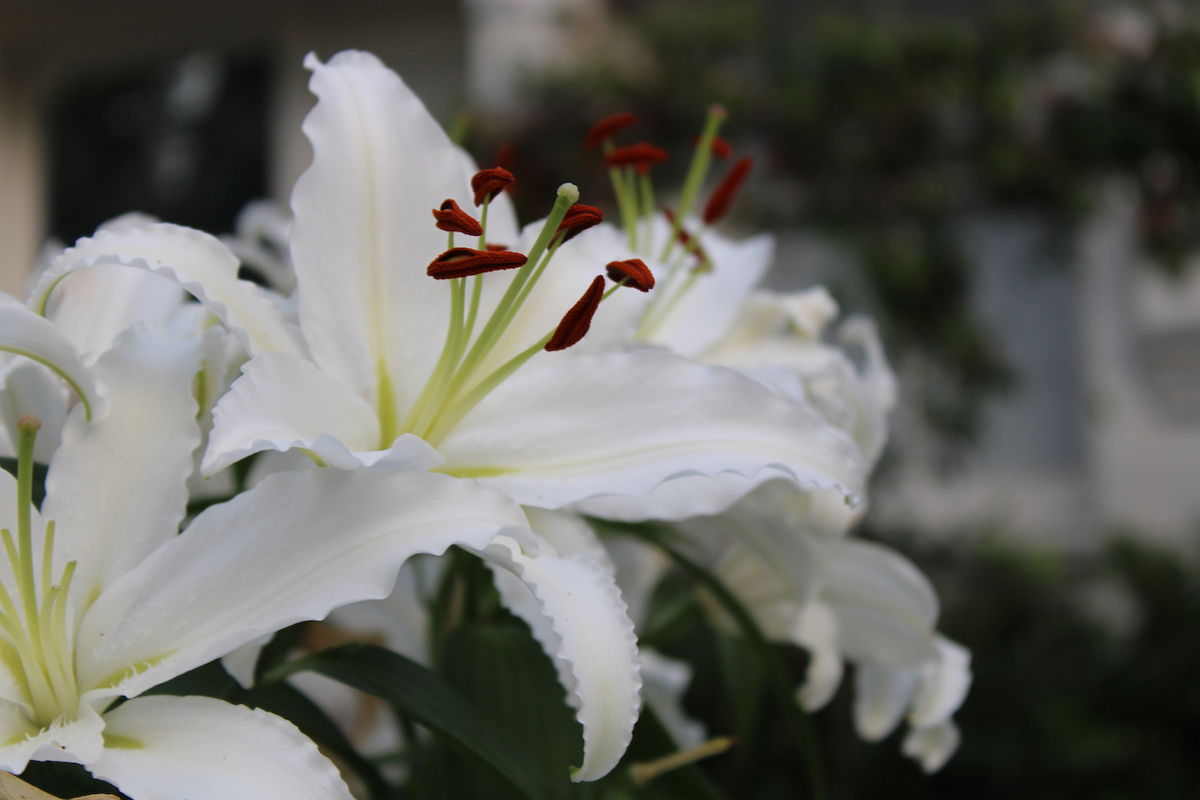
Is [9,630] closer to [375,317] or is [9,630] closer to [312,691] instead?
[375,317]

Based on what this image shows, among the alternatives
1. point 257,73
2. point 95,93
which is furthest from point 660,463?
point 95,93

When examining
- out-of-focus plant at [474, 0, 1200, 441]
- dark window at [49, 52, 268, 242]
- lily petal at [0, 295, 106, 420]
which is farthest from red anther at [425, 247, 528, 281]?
dark window at [49, 52, 268, 242]

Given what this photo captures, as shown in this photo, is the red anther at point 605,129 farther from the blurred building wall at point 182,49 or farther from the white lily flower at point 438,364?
the blurred building wall at point 182,49

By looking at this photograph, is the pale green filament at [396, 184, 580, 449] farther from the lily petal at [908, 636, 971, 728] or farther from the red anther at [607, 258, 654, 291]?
the lily petal at [908, 636, 971, 728]

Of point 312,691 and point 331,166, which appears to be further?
point 312,691

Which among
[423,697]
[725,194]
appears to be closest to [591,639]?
[423,697]

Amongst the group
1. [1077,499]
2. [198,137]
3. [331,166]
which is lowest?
[1077,499]

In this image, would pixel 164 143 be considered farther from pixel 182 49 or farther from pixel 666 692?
pixel 666 692

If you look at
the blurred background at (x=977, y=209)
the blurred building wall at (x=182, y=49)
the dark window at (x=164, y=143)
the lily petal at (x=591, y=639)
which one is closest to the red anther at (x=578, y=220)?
the lily petal at (x=591, y=639)
